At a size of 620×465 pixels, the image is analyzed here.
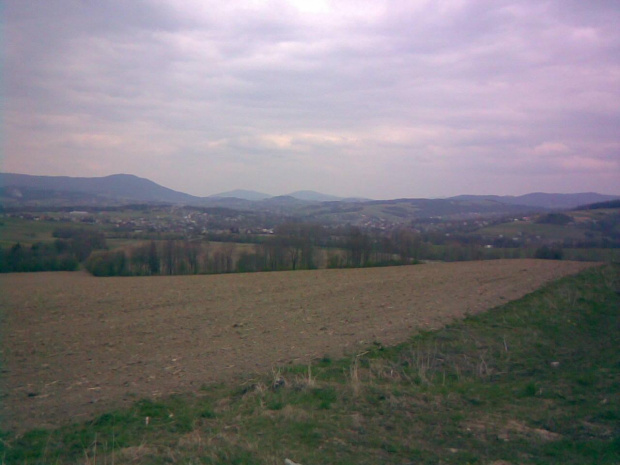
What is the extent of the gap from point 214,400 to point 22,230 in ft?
82.7

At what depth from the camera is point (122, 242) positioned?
109 feet

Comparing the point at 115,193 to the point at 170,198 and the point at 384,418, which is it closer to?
the point at 170,198

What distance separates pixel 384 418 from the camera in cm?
662

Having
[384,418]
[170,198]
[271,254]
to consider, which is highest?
[170,198]

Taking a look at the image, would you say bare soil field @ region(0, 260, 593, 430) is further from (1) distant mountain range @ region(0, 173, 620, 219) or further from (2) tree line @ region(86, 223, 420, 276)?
(1) distant mountain range @ region(0, 173, 620, 219)

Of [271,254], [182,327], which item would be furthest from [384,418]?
[271,254]

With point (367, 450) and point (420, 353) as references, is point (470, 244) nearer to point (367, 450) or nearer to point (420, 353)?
point (420, 353)

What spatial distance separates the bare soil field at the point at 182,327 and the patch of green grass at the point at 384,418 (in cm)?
81

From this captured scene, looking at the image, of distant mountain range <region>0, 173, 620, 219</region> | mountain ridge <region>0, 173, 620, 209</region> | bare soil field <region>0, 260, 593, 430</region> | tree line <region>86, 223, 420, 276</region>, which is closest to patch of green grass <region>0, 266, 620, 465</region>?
bare soil field <region>0, 260, 593, 430</region>

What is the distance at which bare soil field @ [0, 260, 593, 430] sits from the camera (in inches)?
324

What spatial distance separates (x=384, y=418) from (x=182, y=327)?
7949mm

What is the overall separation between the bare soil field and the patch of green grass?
81 centimetres

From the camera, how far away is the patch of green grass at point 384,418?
552cm

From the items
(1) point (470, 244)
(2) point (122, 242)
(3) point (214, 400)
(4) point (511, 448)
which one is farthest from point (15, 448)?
(1) point (470, 244)
